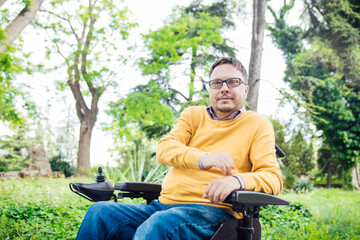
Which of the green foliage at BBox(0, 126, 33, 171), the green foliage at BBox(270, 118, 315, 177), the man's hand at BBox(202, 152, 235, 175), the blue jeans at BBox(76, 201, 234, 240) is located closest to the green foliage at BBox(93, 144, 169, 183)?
the blue jeans at BBox(76, 201, 234, 240)

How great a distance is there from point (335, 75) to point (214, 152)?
12132 mm

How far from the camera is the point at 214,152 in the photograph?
5.16ft

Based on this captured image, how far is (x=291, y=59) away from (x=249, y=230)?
14.2 metres

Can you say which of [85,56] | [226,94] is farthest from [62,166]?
[226,94]

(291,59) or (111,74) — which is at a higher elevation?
(291,59)

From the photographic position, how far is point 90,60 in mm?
10406

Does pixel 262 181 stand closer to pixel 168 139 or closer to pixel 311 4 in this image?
pixel 168 139

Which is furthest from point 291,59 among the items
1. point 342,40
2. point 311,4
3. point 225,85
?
point 225,85

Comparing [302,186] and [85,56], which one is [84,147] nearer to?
[85,56]

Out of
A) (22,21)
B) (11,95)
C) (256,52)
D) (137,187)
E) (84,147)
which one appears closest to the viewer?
(137,187)

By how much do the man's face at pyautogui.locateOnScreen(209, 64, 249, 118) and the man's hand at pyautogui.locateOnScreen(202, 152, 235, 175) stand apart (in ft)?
1.39

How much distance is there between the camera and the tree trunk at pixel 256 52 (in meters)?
5.90

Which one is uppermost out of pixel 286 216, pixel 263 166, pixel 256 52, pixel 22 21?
pixel 22 21

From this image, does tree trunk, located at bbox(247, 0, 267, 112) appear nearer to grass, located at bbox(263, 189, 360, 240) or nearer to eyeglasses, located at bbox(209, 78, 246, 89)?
grass, located at bbox(263, 189, 360, 240)
